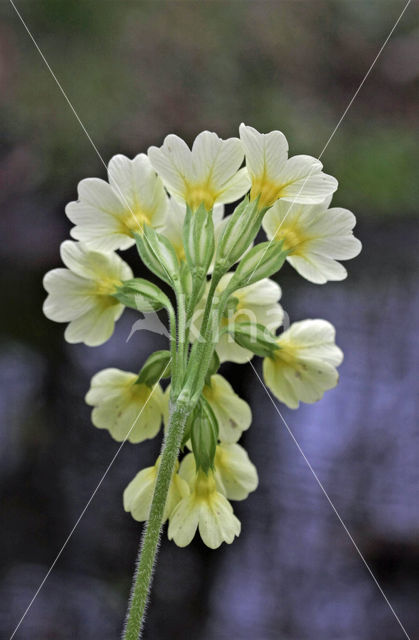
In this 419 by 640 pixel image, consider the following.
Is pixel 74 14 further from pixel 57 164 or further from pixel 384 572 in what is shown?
pixel 384 572

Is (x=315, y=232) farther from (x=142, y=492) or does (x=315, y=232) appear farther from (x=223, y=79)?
(x=223, y=79)

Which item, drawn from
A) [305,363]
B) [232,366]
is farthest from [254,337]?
[232,366]

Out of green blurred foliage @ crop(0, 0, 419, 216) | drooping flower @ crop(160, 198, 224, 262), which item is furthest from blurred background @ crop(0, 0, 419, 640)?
drooping flower @ crop(160, 198, 224, 262)

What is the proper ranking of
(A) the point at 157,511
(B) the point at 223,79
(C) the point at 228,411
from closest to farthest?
1. (A) the point at 157,511
2. (C) the point at 228,411
3. (B) the point at 223,79

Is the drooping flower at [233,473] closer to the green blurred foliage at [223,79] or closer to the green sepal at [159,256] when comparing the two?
the green sepal at [159,256]

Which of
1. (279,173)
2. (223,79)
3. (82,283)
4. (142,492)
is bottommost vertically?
(142,492)

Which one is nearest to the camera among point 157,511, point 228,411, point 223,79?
point 157,511

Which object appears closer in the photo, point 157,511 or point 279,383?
point 157,511

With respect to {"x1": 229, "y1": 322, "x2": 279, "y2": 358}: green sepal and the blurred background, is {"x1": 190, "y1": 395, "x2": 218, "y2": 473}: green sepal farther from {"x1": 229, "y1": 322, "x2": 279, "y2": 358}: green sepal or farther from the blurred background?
the blurred background
